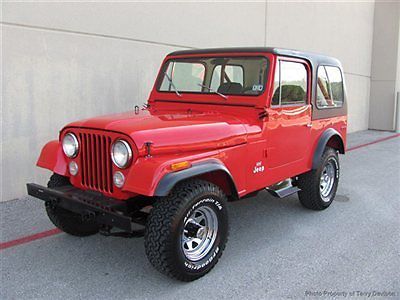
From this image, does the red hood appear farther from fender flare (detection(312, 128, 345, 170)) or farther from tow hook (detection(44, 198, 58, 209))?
fender flare (detection(312, 128, 345, 170))

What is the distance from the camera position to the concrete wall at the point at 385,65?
13211 mm

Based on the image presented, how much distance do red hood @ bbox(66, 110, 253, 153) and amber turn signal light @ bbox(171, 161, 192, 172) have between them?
5.9 inches

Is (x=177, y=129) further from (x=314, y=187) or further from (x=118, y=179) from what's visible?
(x=314, y=187)

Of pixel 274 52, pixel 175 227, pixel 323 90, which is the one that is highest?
pixel 274 52

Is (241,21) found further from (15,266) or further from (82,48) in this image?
(15,266)

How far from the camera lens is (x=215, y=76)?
14.3 feet

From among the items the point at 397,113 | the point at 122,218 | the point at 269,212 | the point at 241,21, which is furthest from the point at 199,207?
the point at 397,113

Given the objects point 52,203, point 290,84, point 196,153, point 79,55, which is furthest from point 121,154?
point 79,55

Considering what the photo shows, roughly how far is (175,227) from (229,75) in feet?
6.37

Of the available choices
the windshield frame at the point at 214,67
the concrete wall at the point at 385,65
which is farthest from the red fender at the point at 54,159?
the concrete wall at the point at 385,65

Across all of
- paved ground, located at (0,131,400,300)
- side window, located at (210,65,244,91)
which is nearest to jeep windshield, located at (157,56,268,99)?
side window, located at (210,65,244,91)

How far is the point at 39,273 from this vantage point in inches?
131

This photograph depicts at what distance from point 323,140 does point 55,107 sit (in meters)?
3.42

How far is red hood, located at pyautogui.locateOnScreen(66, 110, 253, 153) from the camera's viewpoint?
10.1 feet
